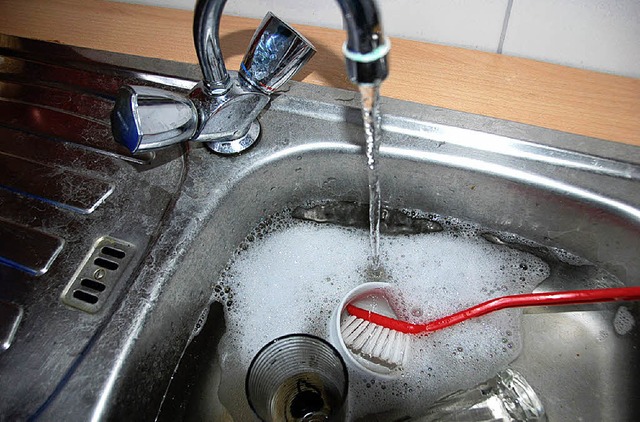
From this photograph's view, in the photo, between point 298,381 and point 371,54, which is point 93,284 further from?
point 371,54

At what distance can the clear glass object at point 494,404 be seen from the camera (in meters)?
0.57

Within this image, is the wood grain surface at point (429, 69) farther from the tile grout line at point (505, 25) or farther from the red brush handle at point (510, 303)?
the red brush handle at point (510, 303)

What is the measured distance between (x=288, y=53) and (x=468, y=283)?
1.24 feet

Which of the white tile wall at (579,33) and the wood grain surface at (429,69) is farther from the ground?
the white tile wall at (579,33)

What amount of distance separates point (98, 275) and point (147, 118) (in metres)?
0.20

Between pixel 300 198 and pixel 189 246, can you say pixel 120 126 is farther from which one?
pixel 300 198

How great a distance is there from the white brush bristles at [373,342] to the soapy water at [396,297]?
2 cm

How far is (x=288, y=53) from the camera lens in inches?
23.0

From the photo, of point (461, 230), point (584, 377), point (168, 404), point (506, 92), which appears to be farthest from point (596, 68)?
point (168, 404)

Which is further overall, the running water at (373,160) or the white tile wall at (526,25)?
Answer: the white tile wall at (526,25)

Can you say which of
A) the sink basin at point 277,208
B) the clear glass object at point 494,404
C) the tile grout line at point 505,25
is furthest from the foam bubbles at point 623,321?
the tile grout line at point 505,25

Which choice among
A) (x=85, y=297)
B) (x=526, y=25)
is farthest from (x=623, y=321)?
(x=85, y=297)

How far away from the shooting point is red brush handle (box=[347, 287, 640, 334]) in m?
0.54

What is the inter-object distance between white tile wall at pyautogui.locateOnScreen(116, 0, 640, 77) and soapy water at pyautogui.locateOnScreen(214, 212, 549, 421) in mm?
276
